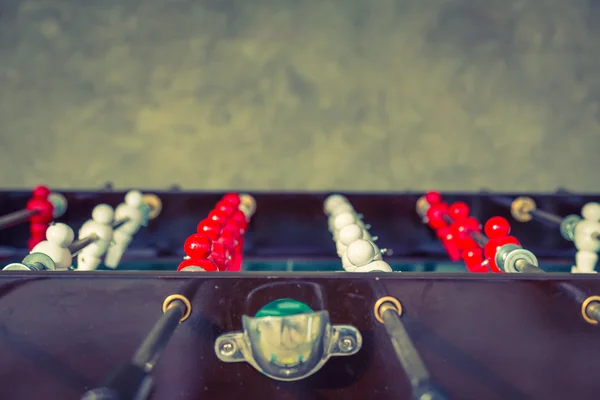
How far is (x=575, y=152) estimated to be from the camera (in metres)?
1.92

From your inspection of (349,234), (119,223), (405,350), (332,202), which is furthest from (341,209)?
(405,350)

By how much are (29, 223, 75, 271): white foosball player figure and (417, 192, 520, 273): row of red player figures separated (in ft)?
2.66

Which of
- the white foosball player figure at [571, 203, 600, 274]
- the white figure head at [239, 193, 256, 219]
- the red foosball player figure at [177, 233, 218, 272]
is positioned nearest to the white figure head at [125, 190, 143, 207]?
the white figure head at [239, 193, 256, 219]

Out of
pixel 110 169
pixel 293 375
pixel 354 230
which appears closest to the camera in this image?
pixel 293 375

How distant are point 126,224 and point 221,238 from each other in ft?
1.03

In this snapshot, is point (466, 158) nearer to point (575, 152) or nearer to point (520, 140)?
point (520, 140)

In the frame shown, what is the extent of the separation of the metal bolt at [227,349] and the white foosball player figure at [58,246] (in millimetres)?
424

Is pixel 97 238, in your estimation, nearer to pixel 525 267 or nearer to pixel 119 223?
pixel 119 223

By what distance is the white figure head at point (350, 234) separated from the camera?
1.04 meters

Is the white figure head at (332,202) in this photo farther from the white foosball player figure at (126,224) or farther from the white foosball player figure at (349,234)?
the white foosball player figure at (126,224)

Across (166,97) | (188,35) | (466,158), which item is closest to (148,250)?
(166,97)

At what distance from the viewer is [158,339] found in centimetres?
53

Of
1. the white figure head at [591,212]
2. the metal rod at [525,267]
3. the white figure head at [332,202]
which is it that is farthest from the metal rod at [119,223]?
the white figure head at [591,212]

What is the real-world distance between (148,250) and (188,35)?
916mm
